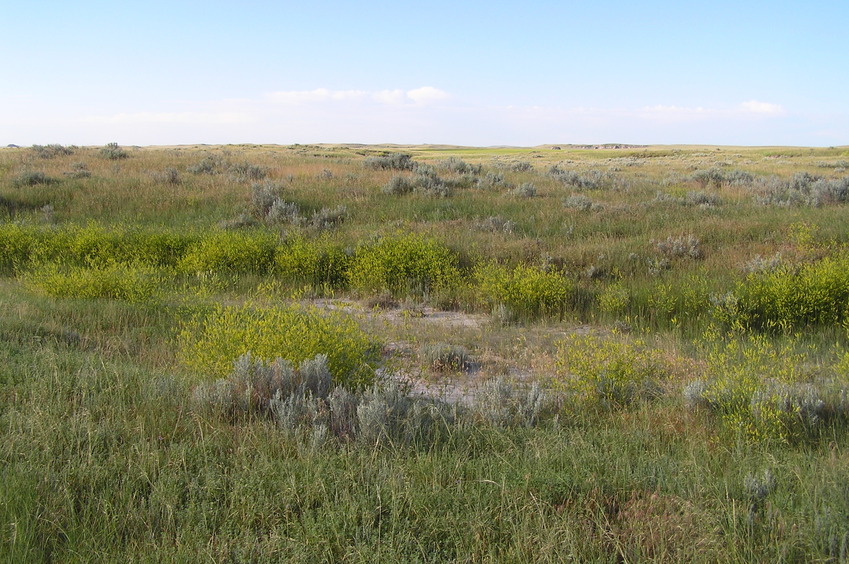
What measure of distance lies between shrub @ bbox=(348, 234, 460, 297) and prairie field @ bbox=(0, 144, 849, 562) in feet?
0.20

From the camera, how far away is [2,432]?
12.2 feet

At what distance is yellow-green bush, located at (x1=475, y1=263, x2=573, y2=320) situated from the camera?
9.38m

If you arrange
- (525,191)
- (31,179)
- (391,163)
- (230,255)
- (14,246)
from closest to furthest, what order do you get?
(230,255), (14,246), (31,179), (525,191), (391,163)

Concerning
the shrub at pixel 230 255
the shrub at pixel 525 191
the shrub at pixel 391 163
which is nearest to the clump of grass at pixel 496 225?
the shrub at pixel 525 191

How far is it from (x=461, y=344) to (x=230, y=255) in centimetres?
613

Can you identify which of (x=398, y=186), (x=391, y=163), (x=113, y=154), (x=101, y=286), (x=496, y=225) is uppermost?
(x=113, y=154)

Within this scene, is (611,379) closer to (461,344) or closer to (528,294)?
(461,344)

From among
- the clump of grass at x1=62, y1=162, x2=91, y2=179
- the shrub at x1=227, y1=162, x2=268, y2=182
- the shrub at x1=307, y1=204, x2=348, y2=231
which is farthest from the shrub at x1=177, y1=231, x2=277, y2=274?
the clump of grass at x1=62, y1=162, x2=91, y2=179

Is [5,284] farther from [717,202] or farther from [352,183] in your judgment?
[717,202]

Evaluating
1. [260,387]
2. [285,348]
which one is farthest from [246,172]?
[260,387]

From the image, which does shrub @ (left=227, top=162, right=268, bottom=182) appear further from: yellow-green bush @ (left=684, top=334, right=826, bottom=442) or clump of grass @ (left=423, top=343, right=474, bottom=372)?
yellow-green bush @ (left=684, top=334, right=826, bottom=442)

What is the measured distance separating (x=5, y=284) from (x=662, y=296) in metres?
11.3

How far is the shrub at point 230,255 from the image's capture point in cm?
1152

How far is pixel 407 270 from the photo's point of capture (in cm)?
1110
